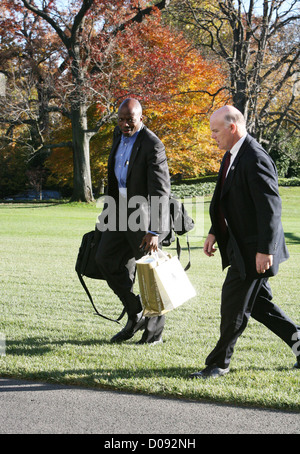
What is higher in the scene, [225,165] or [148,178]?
[225,165]

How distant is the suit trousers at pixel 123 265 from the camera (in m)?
5.16

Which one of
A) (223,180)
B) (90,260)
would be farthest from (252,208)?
(90,260)

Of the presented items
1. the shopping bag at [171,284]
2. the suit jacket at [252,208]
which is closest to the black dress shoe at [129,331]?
the shopping bag at [171,284]

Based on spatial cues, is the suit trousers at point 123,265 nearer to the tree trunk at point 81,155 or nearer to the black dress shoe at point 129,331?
the black dress shoe at point 129,331

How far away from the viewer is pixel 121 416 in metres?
3.41

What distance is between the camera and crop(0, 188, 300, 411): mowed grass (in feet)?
13.0

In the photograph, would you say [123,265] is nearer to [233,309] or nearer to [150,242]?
[150,242]

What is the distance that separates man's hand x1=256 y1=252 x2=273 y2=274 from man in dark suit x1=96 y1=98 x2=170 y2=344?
3.64 feet

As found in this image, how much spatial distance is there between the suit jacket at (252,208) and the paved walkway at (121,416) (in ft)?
3.51

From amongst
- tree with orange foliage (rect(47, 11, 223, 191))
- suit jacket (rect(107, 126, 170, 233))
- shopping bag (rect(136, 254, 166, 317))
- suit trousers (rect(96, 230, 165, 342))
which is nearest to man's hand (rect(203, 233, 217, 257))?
shopping bag (rect(136, 254, 166, 317))

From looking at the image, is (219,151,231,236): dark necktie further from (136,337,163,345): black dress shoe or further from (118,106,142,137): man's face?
(136,337,163,345): black dress shoe

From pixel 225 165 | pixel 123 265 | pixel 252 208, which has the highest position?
pixel 225 165

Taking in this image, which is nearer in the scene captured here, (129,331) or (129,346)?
(129,346)

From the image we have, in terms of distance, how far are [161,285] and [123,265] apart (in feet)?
3.10
